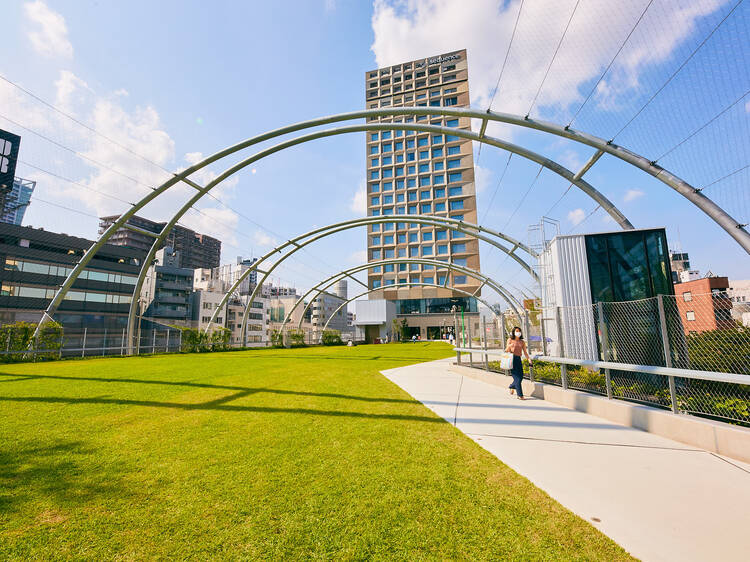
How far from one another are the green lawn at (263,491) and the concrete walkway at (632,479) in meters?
0.32

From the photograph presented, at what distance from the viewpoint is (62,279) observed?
166 ft

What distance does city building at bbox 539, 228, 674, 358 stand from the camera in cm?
805

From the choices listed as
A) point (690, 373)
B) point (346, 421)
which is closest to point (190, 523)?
point (346, 421)

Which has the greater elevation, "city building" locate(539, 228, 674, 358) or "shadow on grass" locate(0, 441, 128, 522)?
"city building" locate(539, 228, 674, 358)

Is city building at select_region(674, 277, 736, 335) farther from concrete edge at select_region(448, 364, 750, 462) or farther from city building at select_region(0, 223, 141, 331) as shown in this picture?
city building at select_region(0, 223, 141, 331)

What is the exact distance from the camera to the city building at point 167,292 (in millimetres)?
60625

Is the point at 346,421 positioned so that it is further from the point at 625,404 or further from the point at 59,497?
the point at 625,404

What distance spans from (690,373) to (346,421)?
540 cm

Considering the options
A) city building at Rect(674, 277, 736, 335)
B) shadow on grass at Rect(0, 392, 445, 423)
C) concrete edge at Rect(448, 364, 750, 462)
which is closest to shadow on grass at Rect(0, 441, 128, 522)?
shadow on grass at Rect(0, 392, 445, 423)

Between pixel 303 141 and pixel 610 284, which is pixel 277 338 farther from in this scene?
pixel 610 284

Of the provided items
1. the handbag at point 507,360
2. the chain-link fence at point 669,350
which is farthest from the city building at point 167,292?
the chain-link fence at point 669,350

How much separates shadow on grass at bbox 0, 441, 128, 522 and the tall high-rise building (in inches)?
2327

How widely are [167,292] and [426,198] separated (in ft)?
182

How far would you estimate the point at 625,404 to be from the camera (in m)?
5.83
